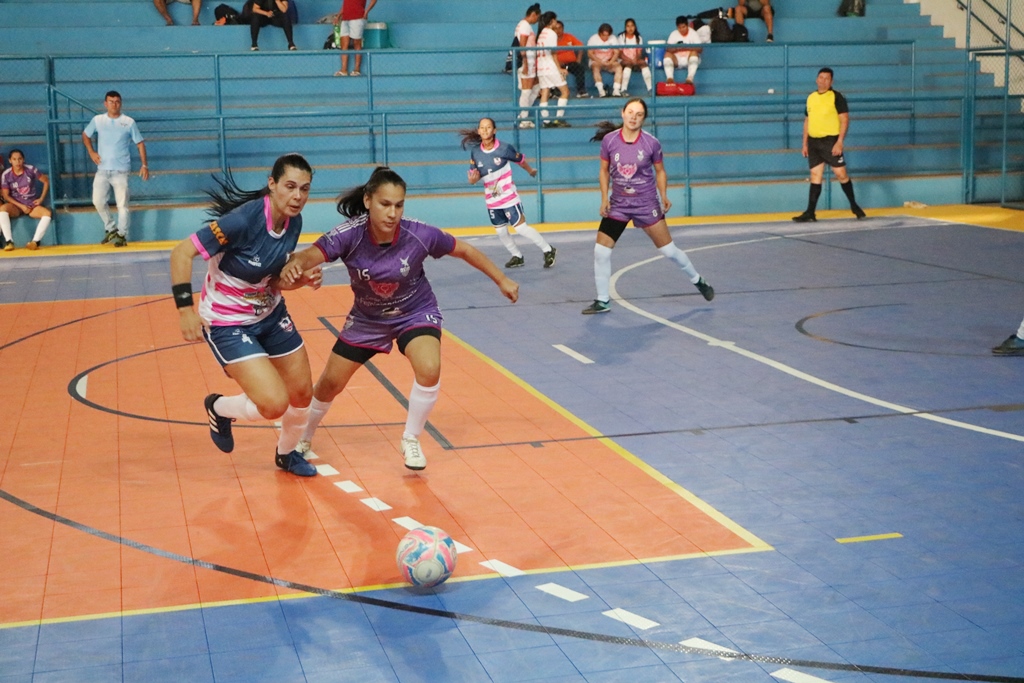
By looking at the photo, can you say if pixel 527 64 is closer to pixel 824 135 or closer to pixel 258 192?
pixel 824 135

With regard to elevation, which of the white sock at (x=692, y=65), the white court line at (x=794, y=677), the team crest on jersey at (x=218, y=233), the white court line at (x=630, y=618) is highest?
the white sock at (x=692, y=65)

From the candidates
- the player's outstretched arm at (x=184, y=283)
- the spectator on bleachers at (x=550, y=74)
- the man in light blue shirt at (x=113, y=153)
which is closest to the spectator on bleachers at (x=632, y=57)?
the spectator on bleachers at (x=550, y=74)

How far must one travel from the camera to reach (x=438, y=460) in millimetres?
8281

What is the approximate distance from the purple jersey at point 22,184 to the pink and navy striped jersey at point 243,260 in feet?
47.4

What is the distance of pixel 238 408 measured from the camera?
7758 millimetres

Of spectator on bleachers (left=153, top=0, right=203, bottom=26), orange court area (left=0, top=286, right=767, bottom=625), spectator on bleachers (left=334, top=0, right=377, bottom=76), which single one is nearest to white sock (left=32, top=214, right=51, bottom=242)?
spectator on bleachers (left=153, top=0, right=203, bottom=26)

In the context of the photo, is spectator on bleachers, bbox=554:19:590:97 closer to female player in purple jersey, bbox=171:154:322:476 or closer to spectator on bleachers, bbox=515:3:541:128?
spectator on bleachers, bbox=515:3:541:128

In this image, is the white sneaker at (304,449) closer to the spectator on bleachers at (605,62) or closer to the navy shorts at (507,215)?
the navy shorts at (507,215)

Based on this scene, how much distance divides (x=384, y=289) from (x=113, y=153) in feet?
47.4

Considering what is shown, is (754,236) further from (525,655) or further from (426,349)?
(525,655)

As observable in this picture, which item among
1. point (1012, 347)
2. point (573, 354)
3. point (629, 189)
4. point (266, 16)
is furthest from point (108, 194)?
point (1012, 347)

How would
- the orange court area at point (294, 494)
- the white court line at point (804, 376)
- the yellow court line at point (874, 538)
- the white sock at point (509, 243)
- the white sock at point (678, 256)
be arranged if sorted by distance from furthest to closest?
1. the white sock at point (509, 243)
2. the white sock at point (678, 256)
3. the white court line at point (804, 376)
4. the yellow court line at point (874, 538)
5. the orange court area at point (294, 494)

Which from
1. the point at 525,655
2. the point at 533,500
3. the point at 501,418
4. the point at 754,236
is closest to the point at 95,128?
the point at 754,236

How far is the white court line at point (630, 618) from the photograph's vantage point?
5.56 meters
